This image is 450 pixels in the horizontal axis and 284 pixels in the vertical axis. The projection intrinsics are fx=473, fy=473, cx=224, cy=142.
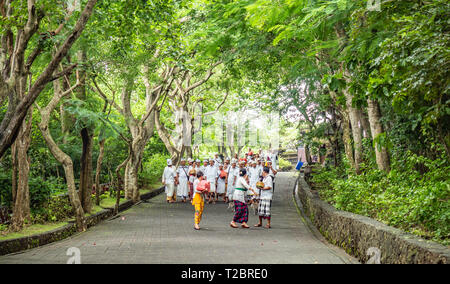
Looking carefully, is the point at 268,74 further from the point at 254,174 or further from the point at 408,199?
the point at 408,199

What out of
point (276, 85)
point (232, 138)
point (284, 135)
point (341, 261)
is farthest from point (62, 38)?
point (284, 135)

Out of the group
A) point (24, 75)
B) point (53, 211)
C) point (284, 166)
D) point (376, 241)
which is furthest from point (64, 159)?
point (284, 166)

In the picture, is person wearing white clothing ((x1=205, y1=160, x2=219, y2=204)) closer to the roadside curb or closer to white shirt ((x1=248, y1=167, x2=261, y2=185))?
white shirt ((x1=248, y1=167, x2=261, y2=185))

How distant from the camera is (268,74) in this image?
21109mm

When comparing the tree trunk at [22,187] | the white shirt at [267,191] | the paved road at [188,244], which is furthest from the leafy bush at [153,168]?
the tree trunk at [22,187]

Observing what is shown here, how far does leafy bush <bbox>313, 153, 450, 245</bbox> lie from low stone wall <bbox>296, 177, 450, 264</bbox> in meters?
0.44

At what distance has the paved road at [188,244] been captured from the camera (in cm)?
814

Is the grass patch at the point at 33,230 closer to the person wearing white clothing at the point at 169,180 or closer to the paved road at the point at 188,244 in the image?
the paved road at the point at 188,244

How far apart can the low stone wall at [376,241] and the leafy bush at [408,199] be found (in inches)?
17.3

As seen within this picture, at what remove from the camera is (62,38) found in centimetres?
1165

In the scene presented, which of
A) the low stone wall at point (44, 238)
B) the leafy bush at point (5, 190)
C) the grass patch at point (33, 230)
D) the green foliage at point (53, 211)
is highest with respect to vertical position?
the leafy bush at point (5, 190)

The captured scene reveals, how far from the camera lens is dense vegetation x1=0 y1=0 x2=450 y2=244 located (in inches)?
273

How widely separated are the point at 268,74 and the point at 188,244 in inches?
499

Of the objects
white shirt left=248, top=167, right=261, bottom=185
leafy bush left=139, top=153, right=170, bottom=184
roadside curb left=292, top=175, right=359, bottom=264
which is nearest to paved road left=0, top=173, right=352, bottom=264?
roadside curb left=292, top=175, right=359, bottom=264
